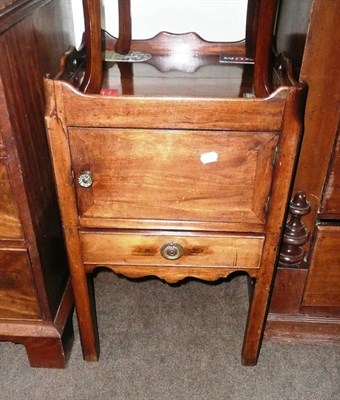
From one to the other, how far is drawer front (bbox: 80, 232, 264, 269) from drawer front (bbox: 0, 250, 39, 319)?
0.49 feet

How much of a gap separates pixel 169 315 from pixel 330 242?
1.77 ft

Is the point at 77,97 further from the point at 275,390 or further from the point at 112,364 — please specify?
the point at 275,390

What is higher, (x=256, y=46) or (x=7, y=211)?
(x=256, y=46)

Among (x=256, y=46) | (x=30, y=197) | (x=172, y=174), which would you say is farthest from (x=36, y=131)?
(x=256, y=46)

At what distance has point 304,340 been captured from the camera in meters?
1.23

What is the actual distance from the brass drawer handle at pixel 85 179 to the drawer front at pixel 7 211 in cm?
15

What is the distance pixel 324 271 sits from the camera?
1.08 meters

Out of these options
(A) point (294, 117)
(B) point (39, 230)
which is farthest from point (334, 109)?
(B) point (39, 230)

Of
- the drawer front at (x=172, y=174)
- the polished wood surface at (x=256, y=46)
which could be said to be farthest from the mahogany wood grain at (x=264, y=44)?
the drawer front at (x=172, y=174)

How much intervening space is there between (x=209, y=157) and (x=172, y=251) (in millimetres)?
235

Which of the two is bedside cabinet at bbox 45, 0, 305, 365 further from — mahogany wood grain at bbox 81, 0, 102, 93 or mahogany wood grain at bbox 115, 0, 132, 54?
mahogany wood grain at bbox 115, 0, 132, 54

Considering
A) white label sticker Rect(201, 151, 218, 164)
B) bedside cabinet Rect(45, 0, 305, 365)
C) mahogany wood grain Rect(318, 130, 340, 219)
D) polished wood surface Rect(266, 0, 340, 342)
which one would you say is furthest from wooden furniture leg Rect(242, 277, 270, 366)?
white label sticker Rect(201, 151, 218, 164)

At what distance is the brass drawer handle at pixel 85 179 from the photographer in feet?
2.77

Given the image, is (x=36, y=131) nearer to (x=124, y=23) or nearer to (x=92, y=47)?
(x=92, y=47)
